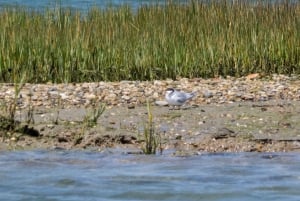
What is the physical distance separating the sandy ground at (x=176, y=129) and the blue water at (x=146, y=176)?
310 mm

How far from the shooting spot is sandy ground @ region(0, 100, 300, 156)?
8641 mm

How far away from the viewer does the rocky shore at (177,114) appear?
874cm

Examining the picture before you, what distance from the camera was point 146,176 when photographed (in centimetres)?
744

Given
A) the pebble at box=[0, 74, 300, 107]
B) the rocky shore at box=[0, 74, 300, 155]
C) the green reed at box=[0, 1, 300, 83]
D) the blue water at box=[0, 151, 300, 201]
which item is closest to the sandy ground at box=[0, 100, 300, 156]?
the rocky shore at box=[0, 74, 300, 155]

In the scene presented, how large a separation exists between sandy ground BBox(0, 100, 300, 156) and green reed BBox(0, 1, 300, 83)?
237 centimetres

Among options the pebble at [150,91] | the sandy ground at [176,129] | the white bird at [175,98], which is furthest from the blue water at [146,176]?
the pebble at [150,91]

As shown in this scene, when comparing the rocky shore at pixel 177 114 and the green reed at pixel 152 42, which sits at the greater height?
the green reed at pixel 152 42

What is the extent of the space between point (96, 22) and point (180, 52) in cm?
143

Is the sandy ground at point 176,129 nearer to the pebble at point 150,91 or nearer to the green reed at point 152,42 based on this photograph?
the pebble at point 150,91

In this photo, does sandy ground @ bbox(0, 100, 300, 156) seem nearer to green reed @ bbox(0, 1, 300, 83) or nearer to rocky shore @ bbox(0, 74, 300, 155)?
rocky shore @ bbox(0, 74, 300, 155)

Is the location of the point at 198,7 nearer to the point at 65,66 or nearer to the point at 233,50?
the point at 233,50

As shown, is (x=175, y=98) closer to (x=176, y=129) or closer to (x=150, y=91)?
(x=176, y=129)

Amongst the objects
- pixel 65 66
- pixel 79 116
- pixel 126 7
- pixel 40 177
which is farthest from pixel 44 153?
pixel 126 7

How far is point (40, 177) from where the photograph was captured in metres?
7.39
